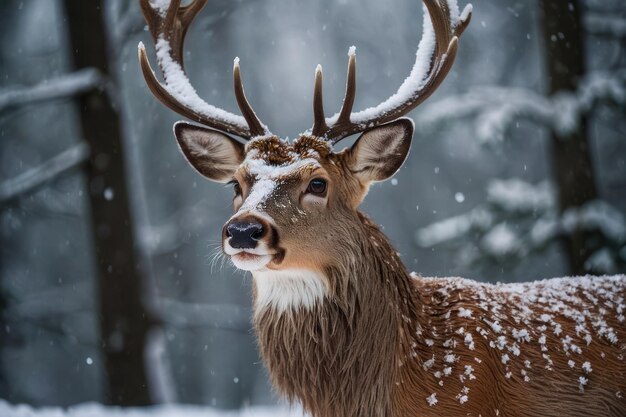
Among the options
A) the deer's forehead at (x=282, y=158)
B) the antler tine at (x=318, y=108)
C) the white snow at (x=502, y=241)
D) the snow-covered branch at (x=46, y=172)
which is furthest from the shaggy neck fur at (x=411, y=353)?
the snow-covered branch at (x=46, y=172)

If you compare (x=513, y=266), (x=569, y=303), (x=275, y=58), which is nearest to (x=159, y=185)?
(x=275, y=58)

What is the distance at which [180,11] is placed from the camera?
4.66 m

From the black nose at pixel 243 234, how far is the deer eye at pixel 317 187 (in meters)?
0.51

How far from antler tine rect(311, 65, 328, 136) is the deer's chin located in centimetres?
88

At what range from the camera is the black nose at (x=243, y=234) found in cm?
336

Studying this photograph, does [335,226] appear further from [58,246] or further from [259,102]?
[58,246]

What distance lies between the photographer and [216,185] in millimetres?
17438

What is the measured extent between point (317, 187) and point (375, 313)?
0.71m

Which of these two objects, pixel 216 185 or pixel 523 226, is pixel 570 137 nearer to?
pixel 523 226

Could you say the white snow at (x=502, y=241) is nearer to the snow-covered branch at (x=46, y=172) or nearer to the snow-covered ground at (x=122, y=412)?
the snow-covered ground at (x=122, y=412)

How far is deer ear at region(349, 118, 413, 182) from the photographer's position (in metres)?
3.97

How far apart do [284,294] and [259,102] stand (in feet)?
47.3

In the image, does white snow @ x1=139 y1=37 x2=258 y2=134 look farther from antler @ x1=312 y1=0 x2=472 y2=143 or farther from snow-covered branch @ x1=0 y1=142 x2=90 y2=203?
snow-covered branch @ x1=0 y1=142 x2=90 y2=203

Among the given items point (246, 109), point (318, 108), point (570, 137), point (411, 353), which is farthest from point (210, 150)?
point (570, 137)
